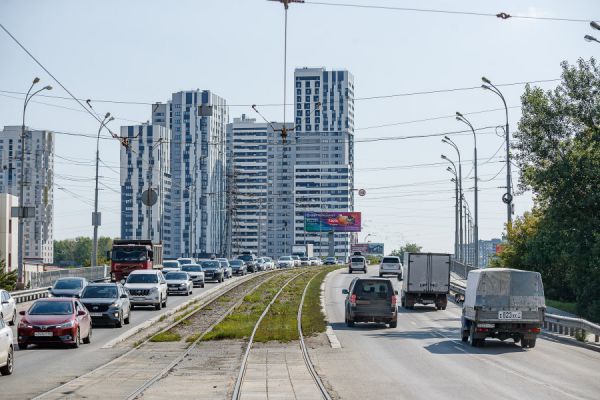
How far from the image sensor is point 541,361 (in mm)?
26562

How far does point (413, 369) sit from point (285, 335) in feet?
35.8

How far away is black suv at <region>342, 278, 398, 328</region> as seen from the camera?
127 ft

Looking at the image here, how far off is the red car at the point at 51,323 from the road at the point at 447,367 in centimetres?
703

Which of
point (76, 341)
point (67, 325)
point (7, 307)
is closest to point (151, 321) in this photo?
point (7, 307)

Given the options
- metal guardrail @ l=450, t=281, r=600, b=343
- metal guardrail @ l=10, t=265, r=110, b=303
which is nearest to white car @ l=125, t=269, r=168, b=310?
metal guardrail @ l=10, t=265, r=110, b=303

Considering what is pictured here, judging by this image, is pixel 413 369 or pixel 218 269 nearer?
pixel 413 369

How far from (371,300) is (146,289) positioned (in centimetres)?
1372

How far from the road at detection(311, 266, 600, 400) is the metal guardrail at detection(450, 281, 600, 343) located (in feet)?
2.61

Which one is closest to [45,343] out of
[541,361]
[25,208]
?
[541,361]

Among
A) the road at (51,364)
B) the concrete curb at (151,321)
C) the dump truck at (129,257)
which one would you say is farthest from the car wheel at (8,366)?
the dump truck at (129,257)

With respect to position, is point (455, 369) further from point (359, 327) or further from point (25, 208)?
point (25, 208)

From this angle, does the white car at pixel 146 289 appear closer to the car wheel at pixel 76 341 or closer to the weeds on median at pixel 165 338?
the weeds on median at pixel 165 338

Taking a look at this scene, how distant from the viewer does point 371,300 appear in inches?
1528

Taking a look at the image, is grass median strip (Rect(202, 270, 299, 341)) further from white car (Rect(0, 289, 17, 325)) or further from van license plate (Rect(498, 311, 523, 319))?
van license plate (Rect(498, 311, 523, 319))
